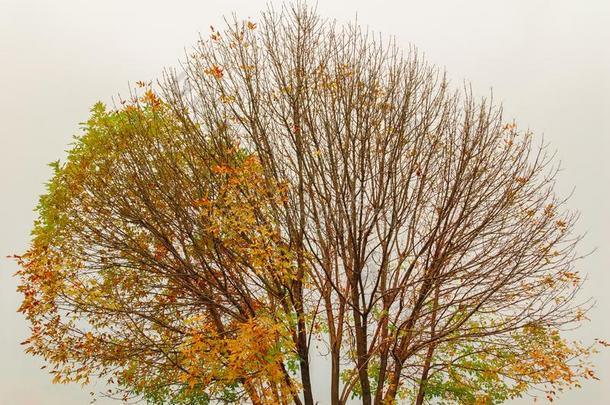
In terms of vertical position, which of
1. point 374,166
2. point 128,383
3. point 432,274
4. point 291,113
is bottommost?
point 128,383

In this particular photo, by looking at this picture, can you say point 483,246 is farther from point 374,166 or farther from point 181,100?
point 181,100

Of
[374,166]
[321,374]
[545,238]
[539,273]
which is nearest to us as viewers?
[374,166]

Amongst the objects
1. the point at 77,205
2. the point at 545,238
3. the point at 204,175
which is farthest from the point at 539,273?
the point at 77,205

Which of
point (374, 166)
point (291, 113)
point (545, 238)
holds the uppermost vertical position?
point (291, 113)

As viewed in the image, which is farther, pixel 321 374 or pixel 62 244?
pixel 321 374

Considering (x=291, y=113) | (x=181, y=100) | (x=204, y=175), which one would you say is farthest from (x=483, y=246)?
(x=181, y=100)

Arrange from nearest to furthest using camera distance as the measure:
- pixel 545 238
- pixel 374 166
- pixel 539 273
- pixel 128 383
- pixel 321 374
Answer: pixel 374 166 → pixel 545 238 → pixel 539 273 → pixel 128 383 → pixel 321 374

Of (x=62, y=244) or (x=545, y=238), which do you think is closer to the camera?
(x=545, y=238)

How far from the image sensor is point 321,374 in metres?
19.9

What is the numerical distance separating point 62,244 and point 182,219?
14.5ft

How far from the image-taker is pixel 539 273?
12086mm

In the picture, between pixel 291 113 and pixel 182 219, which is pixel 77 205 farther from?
pixel 291 113

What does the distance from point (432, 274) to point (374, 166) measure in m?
2.44

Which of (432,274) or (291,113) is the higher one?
(291,113)
